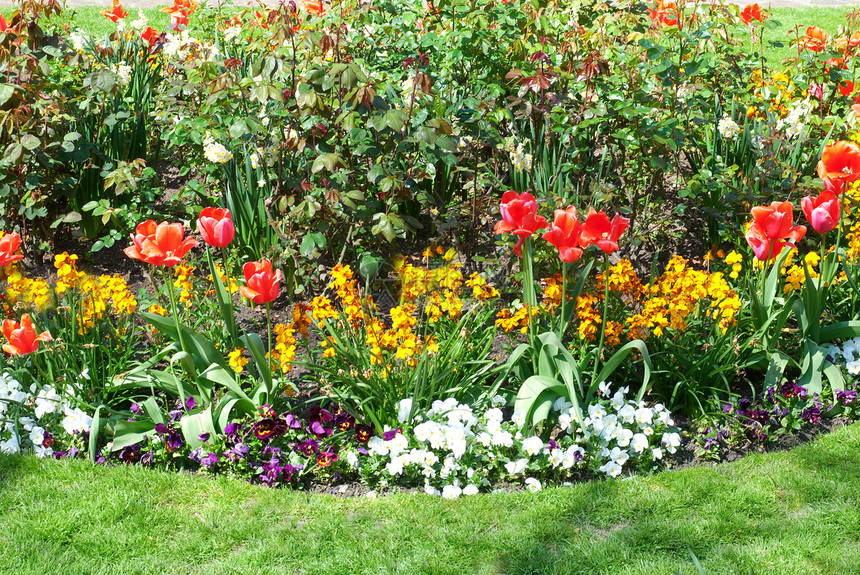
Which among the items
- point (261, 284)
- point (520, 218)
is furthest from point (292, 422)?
point (520, 218)

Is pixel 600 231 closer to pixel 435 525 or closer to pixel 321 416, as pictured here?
pixel 435 525

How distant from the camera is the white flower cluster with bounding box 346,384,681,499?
292 centimetres

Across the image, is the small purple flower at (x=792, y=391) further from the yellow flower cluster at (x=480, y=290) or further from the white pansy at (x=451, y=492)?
the white pansy at (x=451, y=492)

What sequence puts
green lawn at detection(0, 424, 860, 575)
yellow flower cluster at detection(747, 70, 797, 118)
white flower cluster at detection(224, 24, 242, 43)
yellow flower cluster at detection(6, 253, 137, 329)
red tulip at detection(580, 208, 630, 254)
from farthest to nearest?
white flower cluster at detection(224, 24, 242, 43) < yellow flower cluster at detection(747, 70, 797, 118) < yellow flower cluster at detection(6, 253, 137, 329) < red tulip at detection(580, 208, 630, 254) < green lawn at detection(0, 424, 860, 575)

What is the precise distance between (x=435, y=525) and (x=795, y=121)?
2.96 meters

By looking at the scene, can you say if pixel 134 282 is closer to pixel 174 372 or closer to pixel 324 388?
pixel 174 372

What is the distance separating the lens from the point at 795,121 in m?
4.32

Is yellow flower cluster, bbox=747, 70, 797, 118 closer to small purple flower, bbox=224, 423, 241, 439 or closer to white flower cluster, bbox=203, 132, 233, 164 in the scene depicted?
white flower cluster, bbox=203, 132, 233, 164

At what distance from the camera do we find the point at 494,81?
13.8 feet

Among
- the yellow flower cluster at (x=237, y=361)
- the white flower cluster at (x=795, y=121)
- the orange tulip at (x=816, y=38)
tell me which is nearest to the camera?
the yellow flower cluster at (x=237, y=361)

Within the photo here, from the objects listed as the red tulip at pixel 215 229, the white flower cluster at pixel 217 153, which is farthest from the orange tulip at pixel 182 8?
the red tulip at pixel 215 229

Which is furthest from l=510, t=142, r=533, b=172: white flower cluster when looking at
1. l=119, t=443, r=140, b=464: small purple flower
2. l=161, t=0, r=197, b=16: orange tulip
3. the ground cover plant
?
l=161, t=0, r=197, b=16: orange tulip

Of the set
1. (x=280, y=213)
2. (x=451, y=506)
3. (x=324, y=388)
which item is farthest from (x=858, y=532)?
(x=280, y=213)

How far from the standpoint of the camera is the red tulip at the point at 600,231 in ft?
9.04
